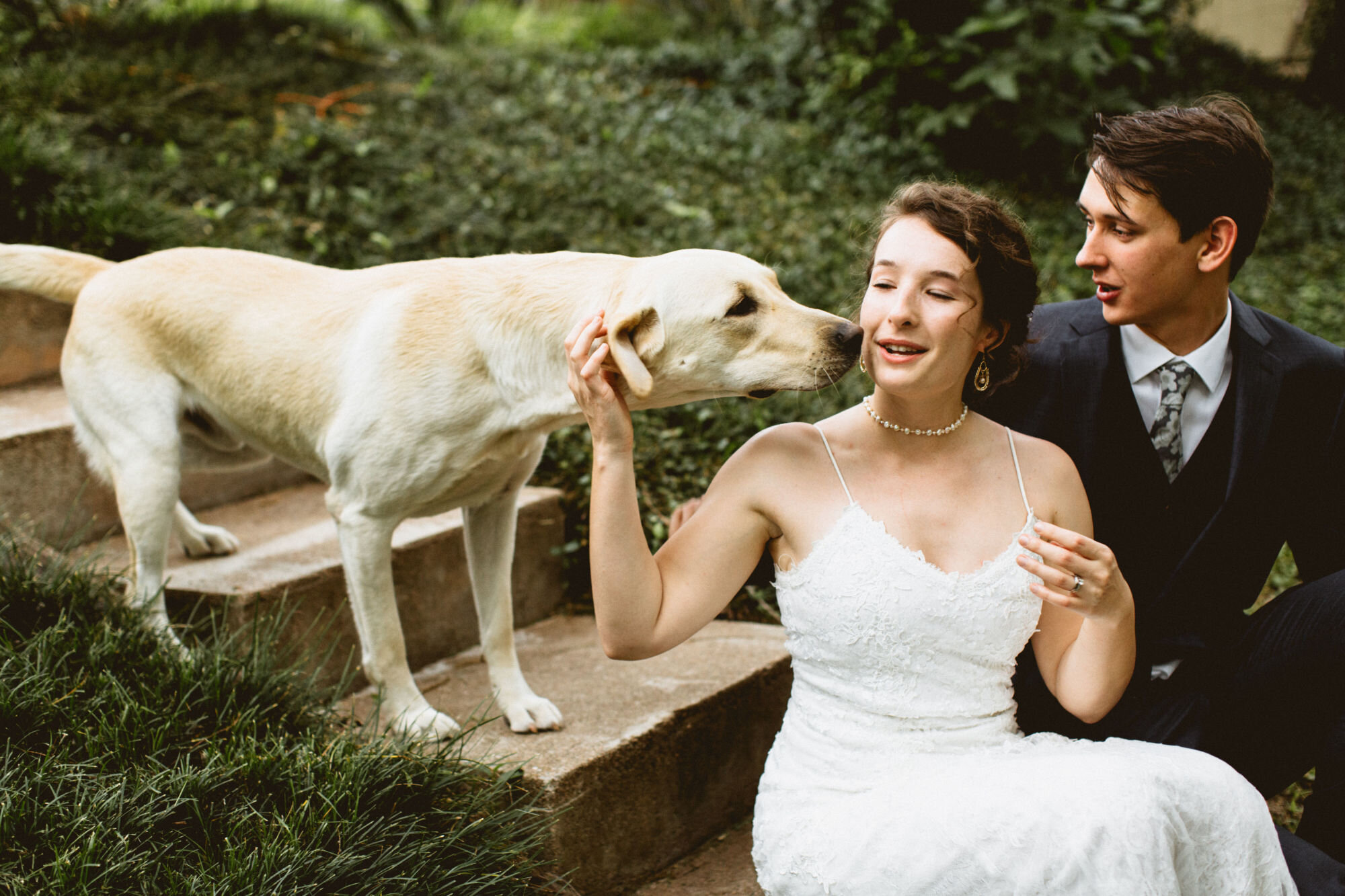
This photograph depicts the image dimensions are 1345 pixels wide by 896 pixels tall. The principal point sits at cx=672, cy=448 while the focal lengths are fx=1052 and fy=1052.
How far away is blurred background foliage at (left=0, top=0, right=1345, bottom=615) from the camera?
15.1 ft

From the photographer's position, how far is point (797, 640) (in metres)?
2.21

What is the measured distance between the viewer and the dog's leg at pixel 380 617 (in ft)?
8.62

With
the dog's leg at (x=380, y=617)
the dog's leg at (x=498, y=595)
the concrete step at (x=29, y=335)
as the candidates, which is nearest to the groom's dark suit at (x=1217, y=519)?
the dog's leg at (x=498, y=595)

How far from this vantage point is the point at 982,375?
7.50 ft

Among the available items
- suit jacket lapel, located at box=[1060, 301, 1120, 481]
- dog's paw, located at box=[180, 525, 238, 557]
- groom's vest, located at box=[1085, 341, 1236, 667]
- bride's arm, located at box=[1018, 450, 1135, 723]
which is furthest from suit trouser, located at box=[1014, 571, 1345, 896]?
dog's paw, located at box=[180, 525, 238, 557]

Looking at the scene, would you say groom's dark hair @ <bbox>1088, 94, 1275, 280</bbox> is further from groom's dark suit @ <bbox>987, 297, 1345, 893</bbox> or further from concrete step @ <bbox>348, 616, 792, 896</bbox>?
concrete step @ <bbox>348, 616, 792, 896</bbox>

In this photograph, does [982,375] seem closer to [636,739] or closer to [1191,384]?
[1191,384]

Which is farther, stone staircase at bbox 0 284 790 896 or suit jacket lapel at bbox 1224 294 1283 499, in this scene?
stone staircase at bbox 0 284 790 896

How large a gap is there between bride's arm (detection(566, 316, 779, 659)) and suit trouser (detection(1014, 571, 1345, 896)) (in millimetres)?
830

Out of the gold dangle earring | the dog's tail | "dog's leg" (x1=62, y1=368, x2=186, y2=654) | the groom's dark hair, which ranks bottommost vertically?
"dog's leg" (x1=62, y1=368, x2=186, y2=654)

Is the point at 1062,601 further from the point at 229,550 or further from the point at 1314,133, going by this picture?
the point at 1314,133

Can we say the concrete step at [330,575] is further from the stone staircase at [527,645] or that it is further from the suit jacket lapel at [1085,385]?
the suit jacket lapel at [1085,385]

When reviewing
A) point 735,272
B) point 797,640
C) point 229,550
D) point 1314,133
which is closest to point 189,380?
point 229,550

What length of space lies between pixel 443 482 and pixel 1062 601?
1449 millimetres
